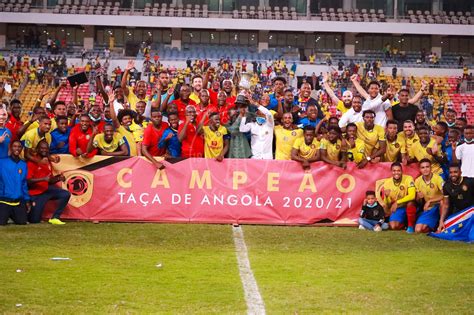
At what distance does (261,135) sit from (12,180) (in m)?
4.05

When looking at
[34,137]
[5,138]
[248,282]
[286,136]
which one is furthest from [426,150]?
[5,138]

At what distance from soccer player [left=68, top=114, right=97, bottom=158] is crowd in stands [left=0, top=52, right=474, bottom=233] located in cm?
2

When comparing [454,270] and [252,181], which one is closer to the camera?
[454,270]

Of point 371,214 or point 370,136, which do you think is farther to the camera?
point 370,136

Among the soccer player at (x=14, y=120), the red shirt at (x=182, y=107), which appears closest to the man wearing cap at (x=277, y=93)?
the red shirt at (x=182, y=107)

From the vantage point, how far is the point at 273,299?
28.5ft

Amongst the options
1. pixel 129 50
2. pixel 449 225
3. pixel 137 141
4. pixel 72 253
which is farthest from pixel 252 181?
pixel 129 50

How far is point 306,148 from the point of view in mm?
15367

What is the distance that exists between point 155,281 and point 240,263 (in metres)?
1.53

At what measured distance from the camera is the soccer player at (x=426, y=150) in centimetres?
1507

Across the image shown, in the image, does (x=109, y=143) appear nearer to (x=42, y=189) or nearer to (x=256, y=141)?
(x=42, y=189)

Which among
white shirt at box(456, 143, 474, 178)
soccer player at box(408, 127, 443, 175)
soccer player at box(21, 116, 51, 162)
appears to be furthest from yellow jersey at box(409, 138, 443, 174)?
soccer player at box(21, 116, 51, 162)

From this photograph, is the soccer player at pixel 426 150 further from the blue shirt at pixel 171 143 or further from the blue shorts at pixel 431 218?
the blue shirt at pixel 171 143

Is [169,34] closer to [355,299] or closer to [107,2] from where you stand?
[107,2]
